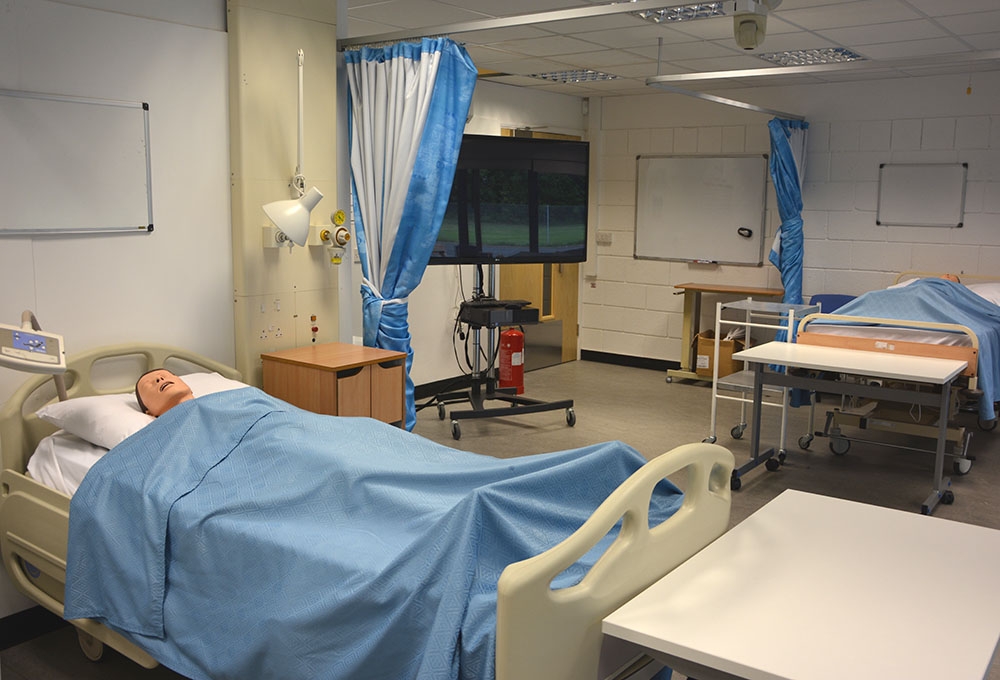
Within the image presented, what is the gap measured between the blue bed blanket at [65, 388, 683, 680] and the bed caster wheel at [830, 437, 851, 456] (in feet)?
11.3

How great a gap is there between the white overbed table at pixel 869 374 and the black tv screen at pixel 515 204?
6.22 ft

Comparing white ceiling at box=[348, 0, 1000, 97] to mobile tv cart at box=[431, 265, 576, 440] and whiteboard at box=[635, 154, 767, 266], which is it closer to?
whiteboard at box=[635, 154, 767, 266]

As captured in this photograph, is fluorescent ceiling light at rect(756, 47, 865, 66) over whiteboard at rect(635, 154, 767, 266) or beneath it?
over

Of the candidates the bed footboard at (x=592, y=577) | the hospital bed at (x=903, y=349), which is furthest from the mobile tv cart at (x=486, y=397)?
the bed footboard at (x=592, y=577)

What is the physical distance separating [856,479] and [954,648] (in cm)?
362

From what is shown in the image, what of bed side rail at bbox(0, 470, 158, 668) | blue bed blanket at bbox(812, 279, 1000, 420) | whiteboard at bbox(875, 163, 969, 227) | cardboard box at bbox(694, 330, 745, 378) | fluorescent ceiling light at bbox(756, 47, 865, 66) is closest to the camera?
bed side rail at bbox(0, 470, 158, 668)

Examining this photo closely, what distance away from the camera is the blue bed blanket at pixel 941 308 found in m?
4.89

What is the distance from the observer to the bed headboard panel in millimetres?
3047

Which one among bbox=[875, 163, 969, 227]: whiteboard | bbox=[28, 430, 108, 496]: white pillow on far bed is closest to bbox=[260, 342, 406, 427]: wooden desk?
bbox=[28, 430, 108, 496]: white pillow on far bed

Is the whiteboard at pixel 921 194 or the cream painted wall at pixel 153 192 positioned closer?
the cream painted wall at pixel 153 192

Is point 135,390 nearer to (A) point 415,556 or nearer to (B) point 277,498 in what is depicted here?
(B) point 277,498

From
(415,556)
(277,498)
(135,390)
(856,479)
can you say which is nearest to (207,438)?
(277,498)

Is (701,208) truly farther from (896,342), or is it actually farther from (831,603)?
(831,603)

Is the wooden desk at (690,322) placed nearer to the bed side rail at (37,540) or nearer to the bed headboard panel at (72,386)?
the bed headboard panel at (72,386)
